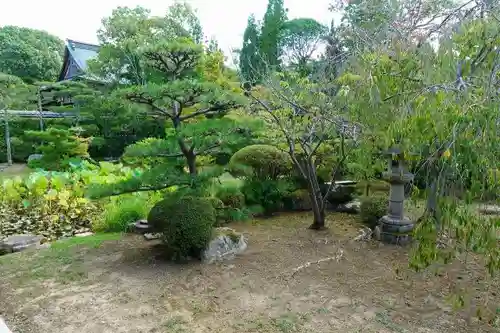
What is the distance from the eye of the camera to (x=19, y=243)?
14.4ft

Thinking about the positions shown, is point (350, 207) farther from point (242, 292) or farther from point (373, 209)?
point (242, 292)

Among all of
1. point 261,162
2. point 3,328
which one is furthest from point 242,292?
point 261,162

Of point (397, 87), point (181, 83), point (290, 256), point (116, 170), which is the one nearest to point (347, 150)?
point (290, 256)

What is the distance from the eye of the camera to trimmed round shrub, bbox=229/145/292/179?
19.7 feet

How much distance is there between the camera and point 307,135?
16.1ft

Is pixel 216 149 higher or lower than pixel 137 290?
higher

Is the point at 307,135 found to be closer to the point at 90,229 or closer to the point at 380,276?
the point at 380,276

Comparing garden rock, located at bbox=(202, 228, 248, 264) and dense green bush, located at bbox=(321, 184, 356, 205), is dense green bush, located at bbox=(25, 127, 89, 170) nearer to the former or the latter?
dense green bush, located at bbox=(321, 184, 356, 205)

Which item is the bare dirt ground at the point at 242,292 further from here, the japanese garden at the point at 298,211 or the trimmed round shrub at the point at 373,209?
the trimmed round shrub at the point at 373,209

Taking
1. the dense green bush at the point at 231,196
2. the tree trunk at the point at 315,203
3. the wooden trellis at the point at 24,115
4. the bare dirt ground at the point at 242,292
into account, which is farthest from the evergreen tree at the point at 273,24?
the bare dirt ground at the point at 242,292

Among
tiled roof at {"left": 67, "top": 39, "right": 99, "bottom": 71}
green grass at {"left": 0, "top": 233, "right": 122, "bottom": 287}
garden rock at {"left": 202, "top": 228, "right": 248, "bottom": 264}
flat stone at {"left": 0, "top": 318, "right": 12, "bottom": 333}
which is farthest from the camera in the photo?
tiled roof at {"left": 67, "top": 39, "right": 99, "bottom": 71}

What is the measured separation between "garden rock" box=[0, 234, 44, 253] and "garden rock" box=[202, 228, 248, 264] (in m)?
2.31

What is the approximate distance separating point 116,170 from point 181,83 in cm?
497

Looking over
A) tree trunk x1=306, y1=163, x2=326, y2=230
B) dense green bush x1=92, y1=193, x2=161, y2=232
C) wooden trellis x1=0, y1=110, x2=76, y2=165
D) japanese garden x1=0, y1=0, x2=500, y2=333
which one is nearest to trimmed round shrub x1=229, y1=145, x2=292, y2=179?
japanese garden x1=0, y1=0, x2=500, y2=333
